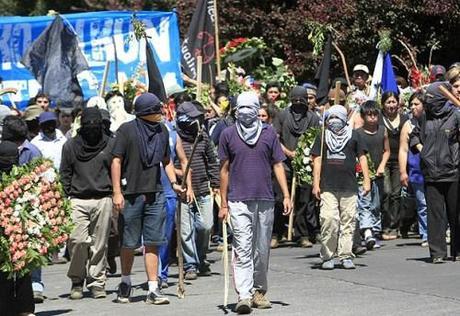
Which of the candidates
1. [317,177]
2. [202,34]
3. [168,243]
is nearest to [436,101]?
[317,177]

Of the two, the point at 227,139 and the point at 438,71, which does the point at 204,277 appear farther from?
the point at 438,71

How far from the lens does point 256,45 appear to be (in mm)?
24047

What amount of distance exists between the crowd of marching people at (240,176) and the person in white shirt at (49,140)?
0.02 m

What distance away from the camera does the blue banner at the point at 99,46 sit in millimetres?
21938

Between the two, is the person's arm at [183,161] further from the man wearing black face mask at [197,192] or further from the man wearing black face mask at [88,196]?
the man wearing black face mask at [88,196]

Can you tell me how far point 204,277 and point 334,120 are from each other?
233 cm

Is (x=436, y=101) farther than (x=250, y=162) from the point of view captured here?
Yes

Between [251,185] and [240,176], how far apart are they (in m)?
0.13

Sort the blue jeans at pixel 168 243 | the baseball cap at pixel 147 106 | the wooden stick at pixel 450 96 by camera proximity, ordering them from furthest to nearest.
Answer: the wooden stick at pixel 450 96 < the blue jeans at pixel 168 243 < the baseball cap at pixel 147 106

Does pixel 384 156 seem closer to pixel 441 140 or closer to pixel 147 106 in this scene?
pixel 441 140

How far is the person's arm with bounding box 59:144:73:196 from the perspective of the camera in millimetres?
13398

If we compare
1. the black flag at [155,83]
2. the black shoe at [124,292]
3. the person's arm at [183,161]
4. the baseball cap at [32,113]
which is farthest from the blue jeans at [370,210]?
the black shoe at [124,292]

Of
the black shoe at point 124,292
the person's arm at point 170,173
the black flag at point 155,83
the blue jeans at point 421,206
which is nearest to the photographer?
the black shoe at point 124,292

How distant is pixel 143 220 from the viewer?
12711 mm
